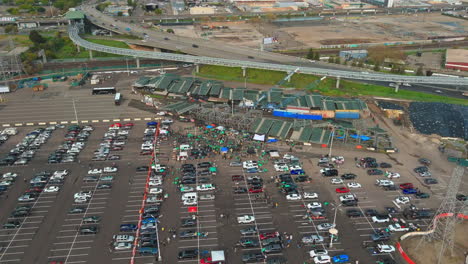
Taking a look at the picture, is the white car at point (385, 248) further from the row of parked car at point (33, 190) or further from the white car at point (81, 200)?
the row of parked car at point (33, 190)

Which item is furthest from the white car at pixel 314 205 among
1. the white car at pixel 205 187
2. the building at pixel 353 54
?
the building at pixel 353 54

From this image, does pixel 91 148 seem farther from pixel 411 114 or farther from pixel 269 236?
pixel 411 114

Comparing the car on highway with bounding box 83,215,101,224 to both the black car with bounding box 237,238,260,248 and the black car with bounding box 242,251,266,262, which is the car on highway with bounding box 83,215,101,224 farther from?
the black car with bounding box 242,251,266,262

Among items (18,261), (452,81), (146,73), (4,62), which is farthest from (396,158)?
(4,62)

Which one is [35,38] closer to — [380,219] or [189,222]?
[189,222]

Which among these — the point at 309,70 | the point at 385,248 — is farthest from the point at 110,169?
the point at 309,70

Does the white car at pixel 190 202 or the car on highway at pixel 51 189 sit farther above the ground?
the car on highway at pixel 51 189
